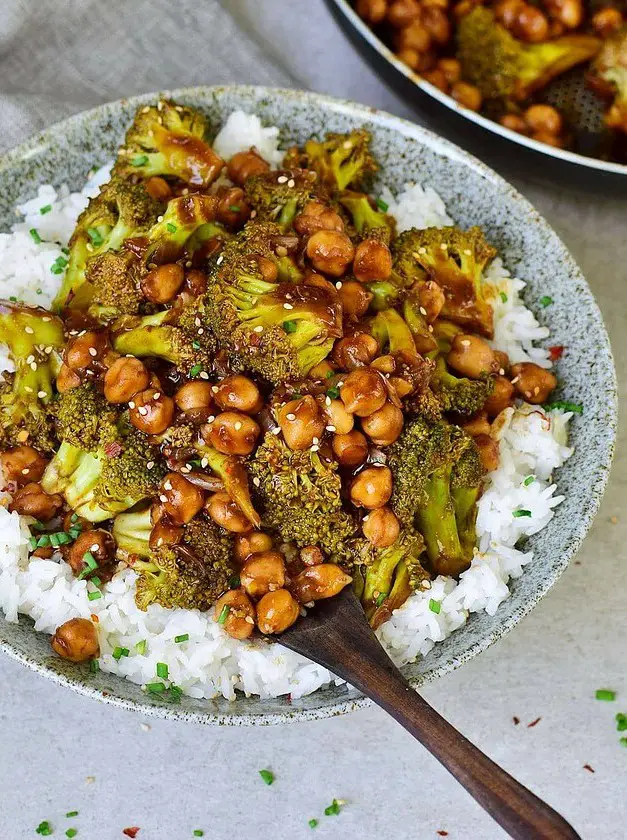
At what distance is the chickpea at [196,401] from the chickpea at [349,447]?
0.43m

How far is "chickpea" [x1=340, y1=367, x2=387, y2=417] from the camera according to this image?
9.12 feet

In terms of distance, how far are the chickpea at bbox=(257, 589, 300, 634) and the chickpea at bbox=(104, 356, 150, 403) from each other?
790 mm

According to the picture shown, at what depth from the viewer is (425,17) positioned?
175 inches

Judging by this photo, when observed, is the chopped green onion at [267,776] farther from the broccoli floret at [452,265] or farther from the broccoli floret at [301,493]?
the broccoli floret at [452,265]

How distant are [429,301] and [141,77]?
227cm

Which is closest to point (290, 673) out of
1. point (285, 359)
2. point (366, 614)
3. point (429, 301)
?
point (366, 614)

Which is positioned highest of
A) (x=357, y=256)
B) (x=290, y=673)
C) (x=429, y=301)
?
(x=357, y=256)

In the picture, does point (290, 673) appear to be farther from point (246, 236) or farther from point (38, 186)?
point (38, 186)

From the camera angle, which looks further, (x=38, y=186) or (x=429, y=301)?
(x=38, y=186)

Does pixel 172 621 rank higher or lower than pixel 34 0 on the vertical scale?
lower

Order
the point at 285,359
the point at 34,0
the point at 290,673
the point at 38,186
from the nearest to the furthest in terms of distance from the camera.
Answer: the point at 285,359
the point at 290,673
the point at 38,186
the point at 34,0

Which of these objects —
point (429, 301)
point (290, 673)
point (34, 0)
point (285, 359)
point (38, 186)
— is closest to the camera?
point (285, 359)

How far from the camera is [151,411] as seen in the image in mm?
2855

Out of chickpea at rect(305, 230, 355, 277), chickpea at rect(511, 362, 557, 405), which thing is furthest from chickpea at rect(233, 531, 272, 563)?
chickpea at rect(511, 362, 557, 405)
